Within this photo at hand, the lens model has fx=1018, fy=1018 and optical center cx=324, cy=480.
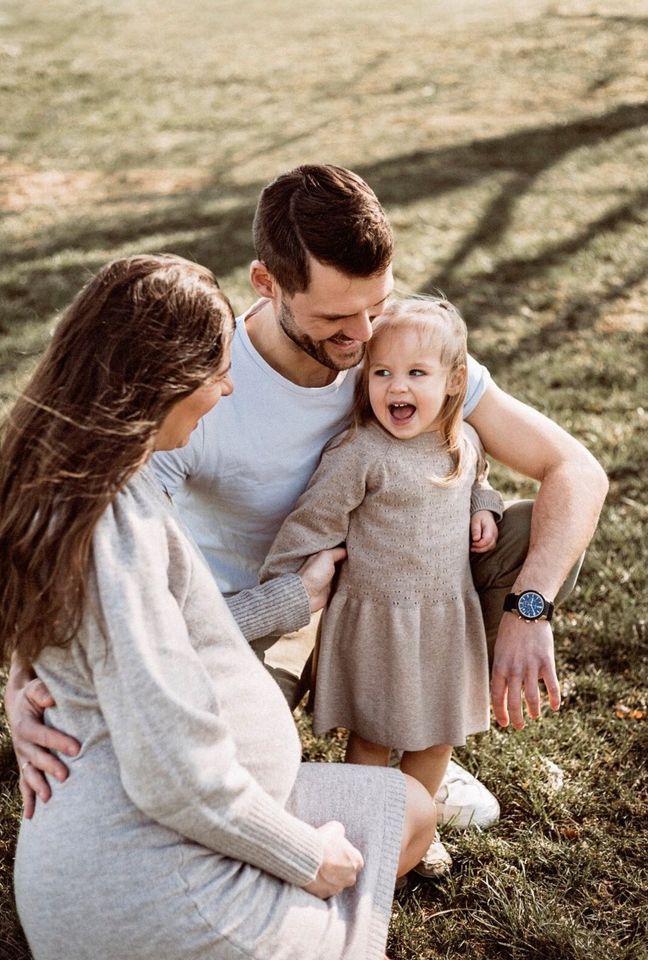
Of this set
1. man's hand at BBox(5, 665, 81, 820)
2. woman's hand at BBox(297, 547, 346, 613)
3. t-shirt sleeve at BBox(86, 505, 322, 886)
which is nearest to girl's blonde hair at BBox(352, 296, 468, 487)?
woman's hand at BBox(297, 547, 346, 613)

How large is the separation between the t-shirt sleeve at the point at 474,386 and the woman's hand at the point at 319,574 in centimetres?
56

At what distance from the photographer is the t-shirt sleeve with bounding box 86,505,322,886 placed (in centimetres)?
167

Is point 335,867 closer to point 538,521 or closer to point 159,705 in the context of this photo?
point 159,705

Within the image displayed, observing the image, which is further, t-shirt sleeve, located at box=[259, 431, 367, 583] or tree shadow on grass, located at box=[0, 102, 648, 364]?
tree shadow on grass, located at box=[0, 102, 648, 364]

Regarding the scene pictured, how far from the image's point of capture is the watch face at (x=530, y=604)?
Answer: 8.36 ft

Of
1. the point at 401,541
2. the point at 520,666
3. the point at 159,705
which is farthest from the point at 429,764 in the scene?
the point at 159,705

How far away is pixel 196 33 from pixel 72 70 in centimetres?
291

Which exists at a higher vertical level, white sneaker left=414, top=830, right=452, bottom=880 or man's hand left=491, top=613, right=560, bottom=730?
man's hand left=491, top=613, right=560, bottom=730

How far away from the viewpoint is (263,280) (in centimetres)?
267

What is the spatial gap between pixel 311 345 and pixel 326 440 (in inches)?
10.5

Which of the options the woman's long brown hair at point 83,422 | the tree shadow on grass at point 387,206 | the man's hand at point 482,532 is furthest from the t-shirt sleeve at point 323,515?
the tree shadow on grass at point 387,206

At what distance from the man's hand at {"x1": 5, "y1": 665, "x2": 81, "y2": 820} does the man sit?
711 millimetres

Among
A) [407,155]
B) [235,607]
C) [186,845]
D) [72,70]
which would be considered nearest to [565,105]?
[407,155]

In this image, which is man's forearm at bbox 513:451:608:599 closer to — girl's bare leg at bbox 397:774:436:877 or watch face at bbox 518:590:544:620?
watch face at bbox 518:590:544:620
